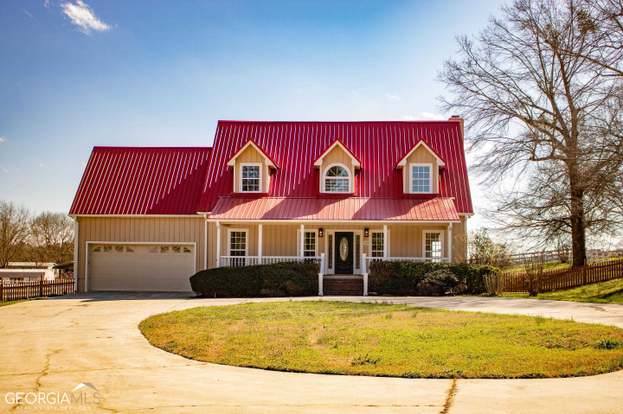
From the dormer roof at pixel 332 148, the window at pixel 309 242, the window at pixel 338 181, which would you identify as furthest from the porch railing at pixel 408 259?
the dormer roof at pixel 332 148

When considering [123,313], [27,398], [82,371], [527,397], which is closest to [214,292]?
[123,313]

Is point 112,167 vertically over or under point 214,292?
over

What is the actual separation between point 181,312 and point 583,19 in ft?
61.0

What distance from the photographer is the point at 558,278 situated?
24.6 meters

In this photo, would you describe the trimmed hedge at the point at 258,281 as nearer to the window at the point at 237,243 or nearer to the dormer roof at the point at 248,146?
the window at the point at 237,243

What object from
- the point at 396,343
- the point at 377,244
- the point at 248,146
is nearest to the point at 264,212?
the point at 248,146

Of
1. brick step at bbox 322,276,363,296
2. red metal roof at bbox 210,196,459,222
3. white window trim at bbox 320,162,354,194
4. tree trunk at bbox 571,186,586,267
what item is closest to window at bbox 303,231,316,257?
red metal roof at bbox 210,196,459,222

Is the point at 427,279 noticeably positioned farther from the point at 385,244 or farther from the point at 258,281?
the point at 258,281

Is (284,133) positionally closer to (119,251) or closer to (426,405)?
(119,251)

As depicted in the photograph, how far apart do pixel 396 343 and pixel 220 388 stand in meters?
4.16

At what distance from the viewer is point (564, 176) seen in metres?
25.8

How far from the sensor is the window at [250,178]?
28.0 meters

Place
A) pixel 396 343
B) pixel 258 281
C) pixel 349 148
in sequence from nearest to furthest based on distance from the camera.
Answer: pixel 396 343 < pixel 258 281 < pixel 349 148

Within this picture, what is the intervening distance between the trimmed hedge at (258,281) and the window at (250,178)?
508cm
